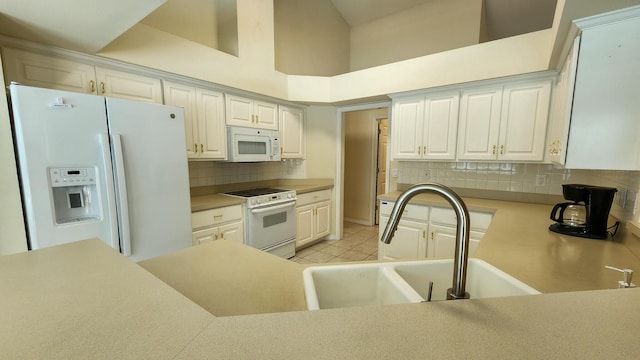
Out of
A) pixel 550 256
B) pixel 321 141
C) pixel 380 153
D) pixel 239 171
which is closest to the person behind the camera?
pixel 550 256

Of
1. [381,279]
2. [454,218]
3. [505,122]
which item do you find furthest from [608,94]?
[381,279]

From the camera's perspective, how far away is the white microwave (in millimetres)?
2758

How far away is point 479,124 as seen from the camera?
2471mm

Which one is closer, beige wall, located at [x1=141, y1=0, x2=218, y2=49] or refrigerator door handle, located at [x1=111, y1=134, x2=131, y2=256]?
refrigerator door handle, located at [x1=111, y1=134, x2=131, y2=256]

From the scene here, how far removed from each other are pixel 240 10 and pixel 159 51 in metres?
1.05

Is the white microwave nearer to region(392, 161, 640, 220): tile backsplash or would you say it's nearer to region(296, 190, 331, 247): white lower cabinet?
region(296, 190, 331, 247): white lower cabinet

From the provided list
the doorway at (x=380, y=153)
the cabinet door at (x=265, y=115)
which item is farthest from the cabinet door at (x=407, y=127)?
the doorway at (x=380, y=153)

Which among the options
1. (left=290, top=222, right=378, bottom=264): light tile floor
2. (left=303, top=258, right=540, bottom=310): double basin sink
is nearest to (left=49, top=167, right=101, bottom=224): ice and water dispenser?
(left=303, top=258, right=540, bottom=310): double basin sink

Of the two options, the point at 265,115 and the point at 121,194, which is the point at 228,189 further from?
the point at 121,194

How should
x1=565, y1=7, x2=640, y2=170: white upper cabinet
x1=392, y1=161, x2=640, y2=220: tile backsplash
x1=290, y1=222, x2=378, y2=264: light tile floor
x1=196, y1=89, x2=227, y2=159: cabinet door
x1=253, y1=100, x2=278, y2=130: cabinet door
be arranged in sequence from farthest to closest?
x1=290, y1=222, x2=378, y2=264: light tile floor < x1=253, y1=100, x2=278, y2=130: cabinet door < x1=196, y1=89, x2=227, y2=159: cabinet door < x1=392, y1=161, x2=640, y2=220: tile backsplash < x1=565, y1=7, x2=640, y2=170: white upper cabinet

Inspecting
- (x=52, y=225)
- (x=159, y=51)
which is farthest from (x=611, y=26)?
(x=52, y=225)

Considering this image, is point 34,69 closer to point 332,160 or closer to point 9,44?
point 9,44

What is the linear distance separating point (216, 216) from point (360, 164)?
3.12 metres

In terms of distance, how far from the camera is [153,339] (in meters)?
0.39
